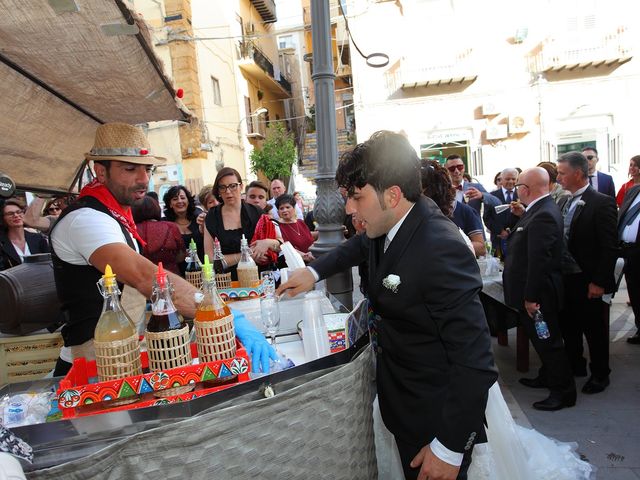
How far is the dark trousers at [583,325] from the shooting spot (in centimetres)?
389

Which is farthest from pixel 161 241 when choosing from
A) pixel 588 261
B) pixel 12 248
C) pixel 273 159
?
pixel 273 159

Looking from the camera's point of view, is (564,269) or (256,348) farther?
(564,269)

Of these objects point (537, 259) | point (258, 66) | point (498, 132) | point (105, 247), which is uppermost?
point (258, 66)

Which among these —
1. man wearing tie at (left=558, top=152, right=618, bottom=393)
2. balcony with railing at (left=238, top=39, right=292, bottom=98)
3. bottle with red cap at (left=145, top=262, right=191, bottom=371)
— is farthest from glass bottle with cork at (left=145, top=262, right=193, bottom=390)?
balcony with railing at (left=238, top=39, right=292, bottom=98)

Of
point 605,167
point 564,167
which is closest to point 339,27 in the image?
point 605,167

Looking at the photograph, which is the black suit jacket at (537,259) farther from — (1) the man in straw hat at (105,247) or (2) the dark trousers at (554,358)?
(1) the man in straw hat at (105,247)

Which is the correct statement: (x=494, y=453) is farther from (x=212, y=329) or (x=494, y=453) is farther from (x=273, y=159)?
(x=273, y=159)

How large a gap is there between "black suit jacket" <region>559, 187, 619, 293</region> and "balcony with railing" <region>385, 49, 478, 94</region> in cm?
1334

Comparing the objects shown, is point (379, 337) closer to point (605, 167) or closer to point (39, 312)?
point (39, 312)

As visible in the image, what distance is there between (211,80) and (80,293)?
19.3 meters

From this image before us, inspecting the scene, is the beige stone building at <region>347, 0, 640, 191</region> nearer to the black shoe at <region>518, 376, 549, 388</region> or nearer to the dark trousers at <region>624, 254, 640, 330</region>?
the dark trousers at <region>624, 254, 640, 330</region>

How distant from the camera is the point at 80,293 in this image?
6.74 feet

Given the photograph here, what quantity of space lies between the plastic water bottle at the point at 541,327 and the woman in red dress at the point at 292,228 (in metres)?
2.30

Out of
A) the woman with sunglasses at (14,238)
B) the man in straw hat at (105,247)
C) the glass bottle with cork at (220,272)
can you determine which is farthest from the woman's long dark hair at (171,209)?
the man in straw hat at (105,247)
